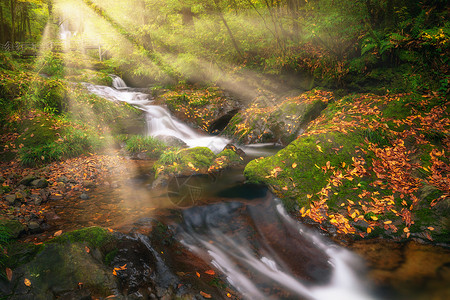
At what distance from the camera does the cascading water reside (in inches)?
122

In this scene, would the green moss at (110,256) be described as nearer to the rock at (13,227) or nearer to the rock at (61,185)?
the rock at (13,227)

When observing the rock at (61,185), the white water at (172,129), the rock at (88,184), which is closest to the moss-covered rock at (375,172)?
the rock at (88,184)

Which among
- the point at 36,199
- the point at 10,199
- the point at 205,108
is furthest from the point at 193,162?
the point at 205,108

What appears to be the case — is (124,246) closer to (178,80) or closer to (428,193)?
(428,193)

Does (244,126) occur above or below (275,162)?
below

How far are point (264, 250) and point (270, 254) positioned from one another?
0.38ft

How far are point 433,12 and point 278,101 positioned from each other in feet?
19.1

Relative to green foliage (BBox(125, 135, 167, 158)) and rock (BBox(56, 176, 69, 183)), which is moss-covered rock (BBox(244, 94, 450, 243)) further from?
rock (BBox(56, 176, 69, 183))

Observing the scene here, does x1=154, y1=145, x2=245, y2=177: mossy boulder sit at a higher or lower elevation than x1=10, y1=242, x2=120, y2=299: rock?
lower

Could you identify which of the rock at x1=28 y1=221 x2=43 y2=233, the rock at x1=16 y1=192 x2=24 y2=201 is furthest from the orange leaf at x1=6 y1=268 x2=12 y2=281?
the rock at x1=16 y1=192 x2=24 y2=201

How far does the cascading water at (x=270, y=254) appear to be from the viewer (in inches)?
122

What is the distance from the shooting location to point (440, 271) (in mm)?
2961

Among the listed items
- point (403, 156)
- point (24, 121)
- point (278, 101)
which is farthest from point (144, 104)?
point (403, 156)

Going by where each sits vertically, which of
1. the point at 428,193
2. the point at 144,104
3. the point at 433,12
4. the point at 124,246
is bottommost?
the point at 144,104
